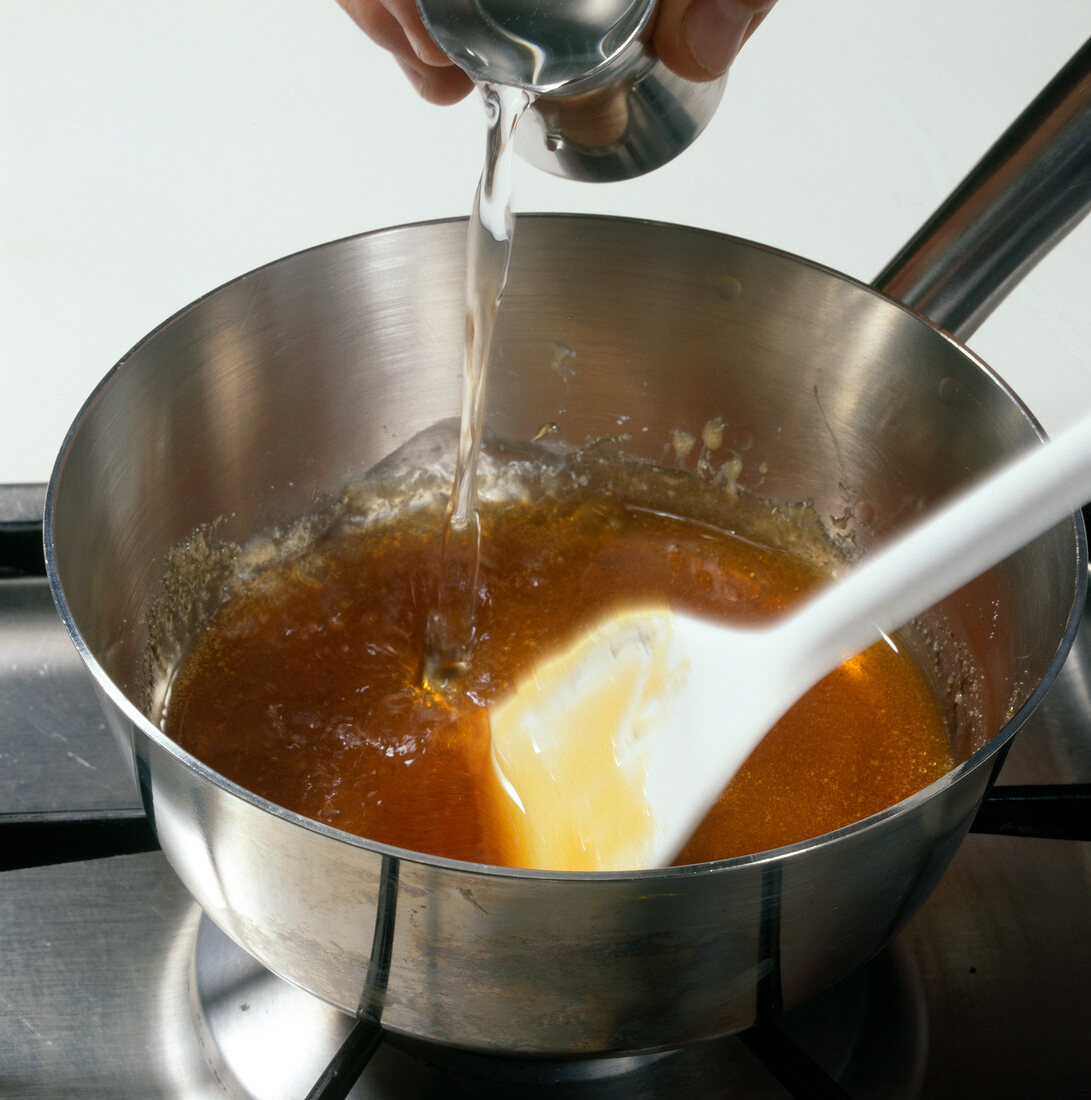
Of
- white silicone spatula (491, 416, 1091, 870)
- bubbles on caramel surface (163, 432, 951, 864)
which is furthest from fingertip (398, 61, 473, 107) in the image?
white silicone spatula (491, 416, 1091, 870)

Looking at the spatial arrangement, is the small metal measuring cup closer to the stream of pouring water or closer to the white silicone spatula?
the stream of pouring water

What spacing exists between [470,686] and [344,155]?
2.22 feet

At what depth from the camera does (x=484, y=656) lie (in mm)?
823

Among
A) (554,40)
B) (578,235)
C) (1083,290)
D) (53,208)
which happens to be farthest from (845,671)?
(53,208)

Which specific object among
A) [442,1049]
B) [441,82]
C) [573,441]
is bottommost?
[442,1049]

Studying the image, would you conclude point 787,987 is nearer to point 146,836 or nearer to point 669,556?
point 146,836

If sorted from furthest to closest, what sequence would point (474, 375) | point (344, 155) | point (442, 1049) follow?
point (344, 155) < point (474, 375) < point (442, 1049)

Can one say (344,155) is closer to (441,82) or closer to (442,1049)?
(441,82)

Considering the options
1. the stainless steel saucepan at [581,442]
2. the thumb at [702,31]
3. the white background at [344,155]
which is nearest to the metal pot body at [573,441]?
the stainless steel saucepan at [581,442]

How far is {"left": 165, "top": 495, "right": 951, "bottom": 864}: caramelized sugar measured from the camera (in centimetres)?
71

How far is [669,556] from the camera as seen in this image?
92cm

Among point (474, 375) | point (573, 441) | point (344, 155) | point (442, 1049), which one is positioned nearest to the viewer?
point (442, 1049)

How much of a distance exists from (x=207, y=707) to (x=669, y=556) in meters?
0.34

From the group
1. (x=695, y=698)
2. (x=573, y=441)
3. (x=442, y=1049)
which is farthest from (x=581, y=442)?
(x=442, y=1049)
